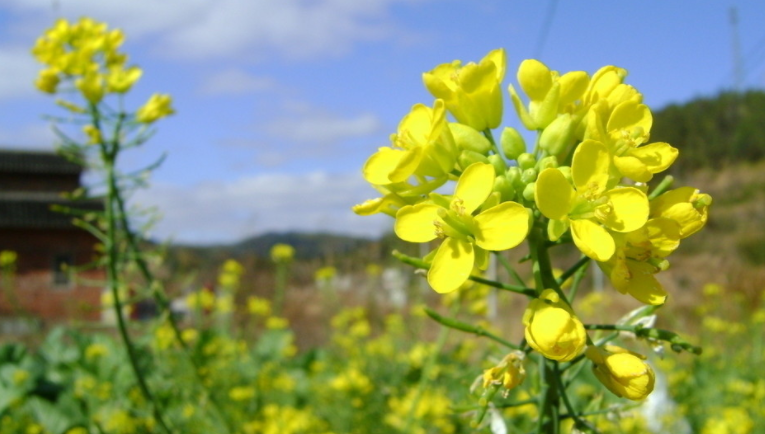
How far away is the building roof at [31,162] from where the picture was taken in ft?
73.2

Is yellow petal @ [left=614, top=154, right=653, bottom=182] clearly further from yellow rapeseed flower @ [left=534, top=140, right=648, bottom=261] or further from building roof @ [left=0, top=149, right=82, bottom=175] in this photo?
building roof @ [left=0, top=149, right=82, bottom=175]

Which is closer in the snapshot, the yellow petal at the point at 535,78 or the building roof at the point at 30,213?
the yellow petal at the point at 535,78

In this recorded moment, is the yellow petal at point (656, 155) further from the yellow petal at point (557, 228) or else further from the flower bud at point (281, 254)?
the flower bud at point (281, 254)

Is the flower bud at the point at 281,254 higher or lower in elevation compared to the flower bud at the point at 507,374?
higher

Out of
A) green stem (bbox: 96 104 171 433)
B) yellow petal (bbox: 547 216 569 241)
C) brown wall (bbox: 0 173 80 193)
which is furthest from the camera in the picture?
brown wall (bbox: 0 173 80 193)

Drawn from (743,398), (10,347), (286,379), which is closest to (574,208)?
(286,379)

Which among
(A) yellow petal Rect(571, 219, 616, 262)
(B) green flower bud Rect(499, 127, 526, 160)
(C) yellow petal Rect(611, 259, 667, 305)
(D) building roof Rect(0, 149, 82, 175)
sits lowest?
(C) yellow petal Rect(611, 259, 667, 305)

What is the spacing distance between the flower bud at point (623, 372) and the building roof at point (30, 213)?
20.4m

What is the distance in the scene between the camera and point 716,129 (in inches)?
1375

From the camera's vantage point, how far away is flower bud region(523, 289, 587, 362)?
3.18 ft

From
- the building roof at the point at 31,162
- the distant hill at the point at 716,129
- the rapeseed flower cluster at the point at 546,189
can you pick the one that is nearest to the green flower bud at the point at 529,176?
the rapeseed flower cluster at the point at 546,189

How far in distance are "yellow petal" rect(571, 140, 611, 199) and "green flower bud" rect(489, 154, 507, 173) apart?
0.15m

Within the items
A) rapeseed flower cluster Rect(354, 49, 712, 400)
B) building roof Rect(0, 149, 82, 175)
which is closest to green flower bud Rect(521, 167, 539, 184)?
rapeseed flower cluster Rect(354, 49, 712, 400)

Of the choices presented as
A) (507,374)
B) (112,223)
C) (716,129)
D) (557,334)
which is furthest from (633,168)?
(716,129)
